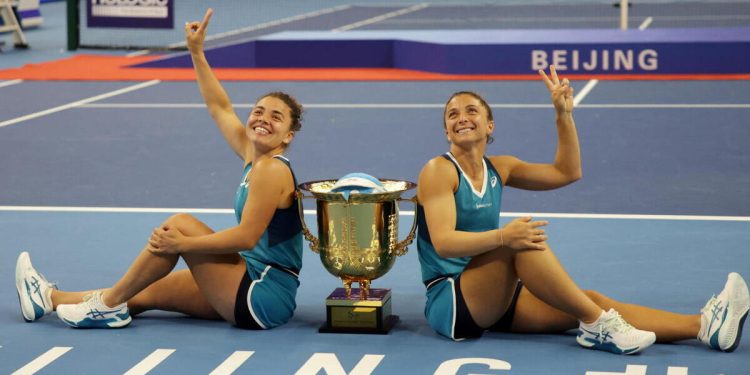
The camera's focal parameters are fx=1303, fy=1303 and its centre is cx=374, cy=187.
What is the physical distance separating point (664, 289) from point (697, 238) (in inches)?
45.3

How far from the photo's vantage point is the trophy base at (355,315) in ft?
17.2

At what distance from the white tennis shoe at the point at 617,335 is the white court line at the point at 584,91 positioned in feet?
24.1

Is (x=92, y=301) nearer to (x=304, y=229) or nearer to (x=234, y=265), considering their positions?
(x=234, y=265)

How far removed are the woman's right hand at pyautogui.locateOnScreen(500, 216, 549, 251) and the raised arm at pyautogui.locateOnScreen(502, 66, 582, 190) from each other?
594 mm

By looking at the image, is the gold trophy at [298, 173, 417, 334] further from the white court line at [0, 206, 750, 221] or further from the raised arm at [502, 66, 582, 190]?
the white court line at [0, 206, 750, 221]

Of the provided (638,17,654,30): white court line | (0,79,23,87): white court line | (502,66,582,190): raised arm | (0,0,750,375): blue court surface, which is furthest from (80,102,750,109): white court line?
(638,17,654,30): white court line

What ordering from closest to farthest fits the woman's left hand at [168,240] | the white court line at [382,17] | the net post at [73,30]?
the woman's left hand at [168,240] → the net post at [73,30] → the white court line at [382,17]

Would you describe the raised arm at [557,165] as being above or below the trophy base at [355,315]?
above

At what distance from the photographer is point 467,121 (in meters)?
5.06

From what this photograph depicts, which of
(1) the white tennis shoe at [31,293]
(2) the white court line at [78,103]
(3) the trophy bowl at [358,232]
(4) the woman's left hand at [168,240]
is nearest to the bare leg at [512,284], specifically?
(3) the trophy bowl at [358,232]

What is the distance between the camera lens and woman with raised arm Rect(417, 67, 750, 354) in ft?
15.8

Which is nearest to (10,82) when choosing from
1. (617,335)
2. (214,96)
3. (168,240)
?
(214,96)

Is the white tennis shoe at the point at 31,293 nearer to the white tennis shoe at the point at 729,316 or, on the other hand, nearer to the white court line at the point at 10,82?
the white tennis shoe at the point at 729,316

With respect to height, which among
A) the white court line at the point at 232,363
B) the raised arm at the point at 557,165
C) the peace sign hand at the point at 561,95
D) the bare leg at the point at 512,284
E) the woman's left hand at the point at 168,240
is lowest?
the white court line at the point at 232,363
